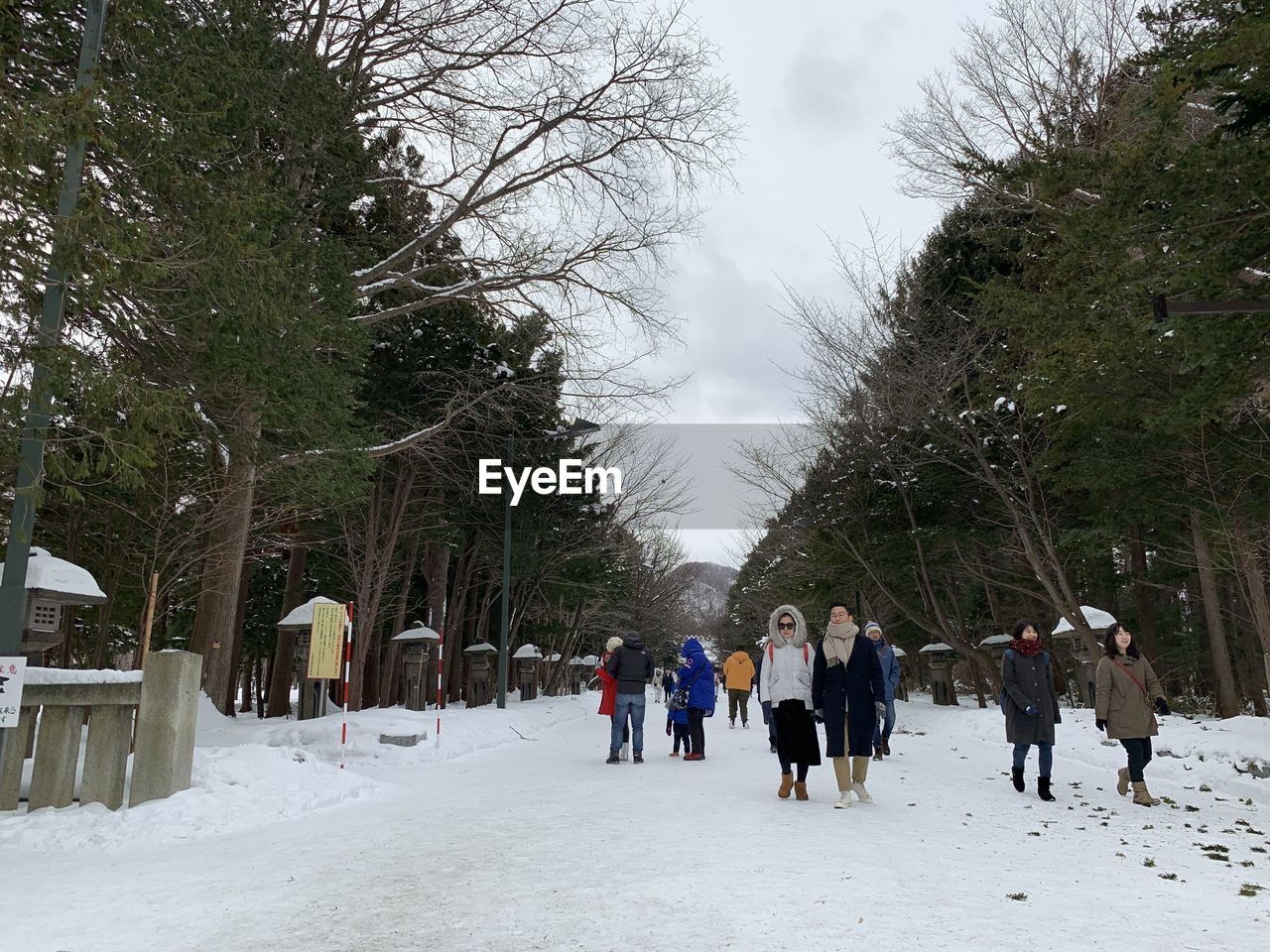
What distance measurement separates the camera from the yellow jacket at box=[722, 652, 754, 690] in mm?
17969

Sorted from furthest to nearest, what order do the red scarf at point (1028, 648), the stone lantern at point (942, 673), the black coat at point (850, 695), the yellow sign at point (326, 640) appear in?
the stone lantern at point (942, 673) → the yellow sign at point (326, 640) → the red scarf at point (1028, 648) → the black coat at point (850, 695)

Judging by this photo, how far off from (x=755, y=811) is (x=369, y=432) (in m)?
8.74

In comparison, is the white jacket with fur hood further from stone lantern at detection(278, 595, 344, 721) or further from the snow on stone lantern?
stone lantern at detection(278, 595, 344, 721)

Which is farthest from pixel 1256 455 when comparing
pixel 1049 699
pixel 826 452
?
pixel 826 452

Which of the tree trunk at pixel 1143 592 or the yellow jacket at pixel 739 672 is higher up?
the tree trunk at pixel 1143 592

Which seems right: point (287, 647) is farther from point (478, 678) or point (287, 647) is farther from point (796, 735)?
point (796, 735)

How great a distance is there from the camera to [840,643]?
8.01 m

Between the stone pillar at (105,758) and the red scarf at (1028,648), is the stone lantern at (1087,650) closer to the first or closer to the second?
the red scarf at (1028,648)

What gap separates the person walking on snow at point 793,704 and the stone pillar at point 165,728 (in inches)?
208

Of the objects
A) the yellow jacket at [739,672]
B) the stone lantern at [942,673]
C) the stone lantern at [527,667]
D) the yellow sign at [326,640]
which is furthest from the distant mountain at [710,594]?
the yellow sign at [326,640]

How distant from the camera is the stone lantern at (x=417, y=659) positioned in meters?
20.5

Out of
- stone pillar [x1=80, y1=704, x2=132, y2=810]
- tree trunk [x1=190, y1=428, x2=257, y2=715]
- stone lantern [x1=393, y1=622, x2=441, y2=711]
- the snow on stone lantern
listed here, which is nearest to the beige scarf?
stone pillar [x1=80, y1=704, x2=132, y2=810]

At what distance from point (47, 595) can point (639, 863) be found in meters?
7.49

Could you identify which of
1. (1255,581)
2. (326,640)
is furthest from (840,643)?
(1255,581)
